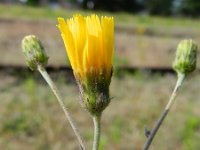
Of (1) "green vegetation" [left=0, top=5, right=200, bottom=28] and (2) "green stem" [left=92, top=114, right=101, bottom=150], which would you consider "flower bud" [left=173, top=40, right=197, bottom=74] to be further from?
(1) "green vegetation" [left=0, top=5, right=200, bottom=28]

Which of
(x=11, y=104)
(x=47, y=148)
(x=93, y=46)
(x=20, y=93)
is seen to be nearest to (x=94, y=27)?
(x=93, y=46)

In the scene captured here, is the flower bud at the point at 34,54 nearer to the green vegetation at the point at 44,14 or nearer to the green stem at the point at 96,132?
the green stem at the point at 96,132

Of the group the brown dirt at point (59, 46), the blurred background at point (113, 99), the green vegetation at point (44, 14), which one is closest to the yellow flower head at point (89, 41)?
the blurred background at point (113, 99)

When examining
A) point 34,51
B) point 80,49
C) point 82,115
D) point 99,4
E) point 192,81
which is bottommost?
point 99,4

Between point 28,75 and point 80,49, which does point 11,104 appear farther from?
point 80,49

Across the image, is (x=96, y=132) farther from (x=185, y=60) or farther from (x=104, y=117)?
(x=104, y=117)

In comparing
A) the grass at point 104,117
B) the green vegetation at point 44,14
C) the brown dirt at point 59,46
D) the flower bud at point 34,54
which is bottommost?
the green vegetation at point 44,14
